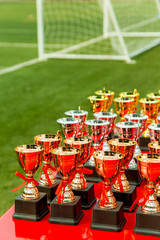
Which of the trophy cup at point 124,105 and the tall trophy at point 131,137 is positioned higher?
the trophy cup at point 124,105

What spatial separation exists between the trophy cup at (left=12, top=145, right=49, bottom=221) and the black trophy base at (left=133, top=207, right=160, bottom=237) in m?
0.29

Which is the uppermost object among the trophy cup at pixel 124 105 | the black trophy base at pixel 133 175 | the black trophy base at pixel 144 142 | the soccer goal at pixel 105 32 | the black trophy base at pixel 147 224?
the soccer goal at pixel 105 32

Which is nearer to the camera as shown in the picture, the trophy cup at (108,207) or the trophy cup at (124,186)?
the trophy cup at (108,207)

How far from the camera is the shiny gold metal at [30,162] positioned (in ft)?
4.06

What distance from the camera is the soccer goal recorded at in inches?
330

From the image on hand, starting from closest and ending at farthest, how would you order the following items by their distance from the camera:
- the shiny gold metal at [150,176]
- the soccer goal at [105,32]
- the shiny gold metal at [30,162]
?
the shiny gold metal at [150,176], the shiny gold metal at [30,162], the soccer goal at [105,32]

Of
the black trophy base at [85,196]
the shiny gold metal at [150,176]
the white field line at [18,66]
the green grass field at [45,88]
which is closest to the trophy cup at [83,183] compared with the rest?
the black trophy base at [85,196]

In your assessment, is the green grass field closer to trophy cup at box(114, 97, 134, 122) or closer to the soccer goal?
the soccer goal

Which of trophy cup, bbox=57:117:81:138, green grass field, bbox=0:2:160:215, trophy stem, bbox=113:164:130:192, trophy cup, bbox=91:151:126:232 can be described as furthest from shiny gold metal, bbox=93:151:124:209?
green grass field, bbox=0:2:160:215

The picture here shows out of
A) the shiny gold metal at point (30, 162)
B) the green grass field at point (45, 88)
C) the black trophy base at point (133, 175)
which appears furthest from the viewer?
the green grass field at point (45, 88)

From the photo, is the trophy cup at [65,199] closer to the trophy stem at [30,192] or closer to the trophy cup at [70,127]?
the trophy stem at [30,192]

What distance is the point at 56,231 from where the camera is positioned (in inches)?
47.3

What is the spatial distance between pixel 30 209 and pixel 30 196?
0.12 ft

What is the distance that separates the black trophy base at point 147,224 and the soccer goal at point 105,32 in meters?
6.85
